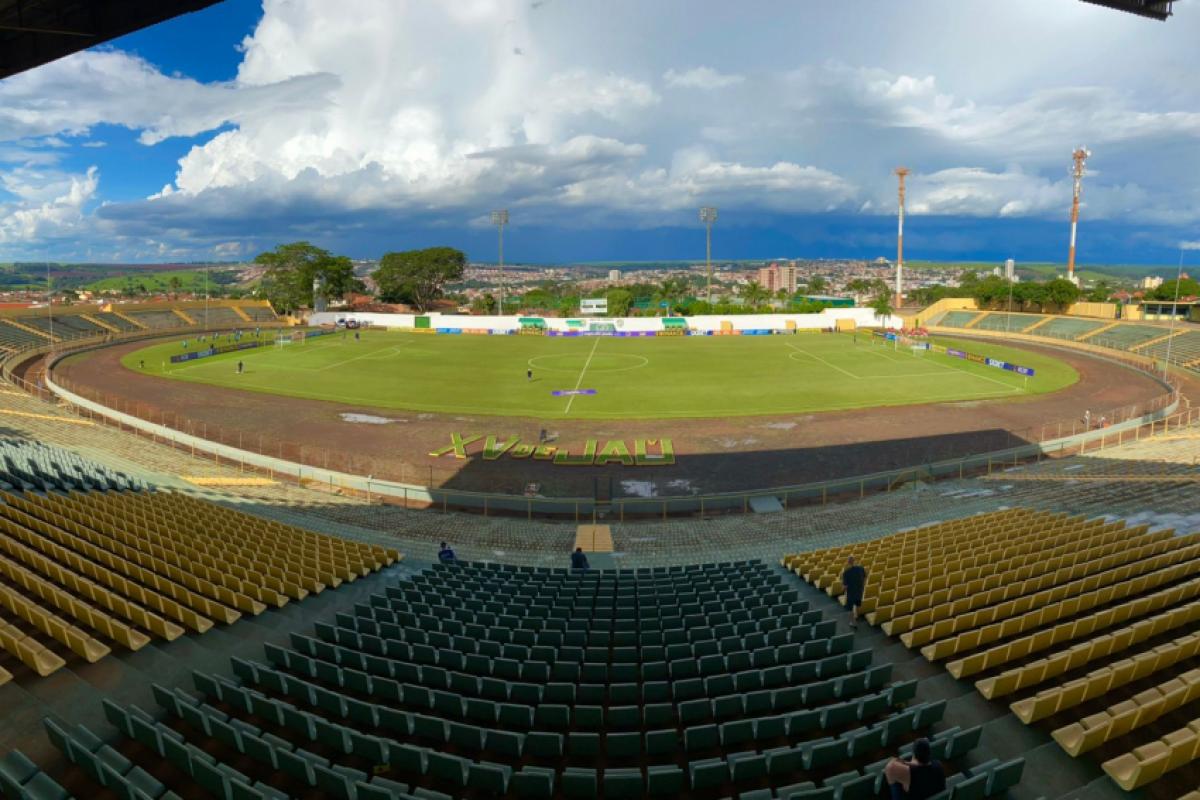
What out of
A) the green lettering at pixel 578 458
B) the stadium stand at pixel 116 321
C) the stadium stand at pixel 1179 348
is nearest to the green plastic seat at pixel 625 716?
the green lettering at pixel 578 458

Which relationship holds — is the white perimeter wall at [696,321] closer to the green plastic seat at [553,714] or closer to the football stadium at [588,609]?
the football stadium at [588,609]

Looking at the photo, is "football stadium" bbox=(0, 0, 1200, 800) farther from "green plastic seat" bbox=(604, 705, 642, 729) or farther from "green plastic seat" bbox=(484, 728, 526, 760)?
"green plastic seat" bbox=(604, 705, 642, 729)

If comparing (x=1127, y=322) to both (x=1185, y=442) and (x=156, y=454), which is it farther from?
(x=156, y=454)

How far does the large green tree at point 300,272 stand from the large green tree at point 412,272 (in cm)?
1411

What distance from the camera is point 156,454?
32.6 meters

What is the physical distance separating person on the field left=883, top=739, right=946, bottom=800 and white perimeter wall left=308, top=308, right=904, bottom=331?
100 metres

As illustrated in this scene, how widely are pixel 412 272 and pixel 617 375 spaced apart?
323 ft

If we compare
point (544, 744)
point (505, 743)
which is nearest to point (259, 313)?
point (505, 743)

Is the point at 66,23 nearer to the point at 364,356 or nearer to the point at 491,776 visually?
the point at 491,776

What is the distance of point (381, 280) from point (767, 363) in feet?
341

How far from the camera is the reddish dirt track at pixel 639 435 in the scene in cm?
3212

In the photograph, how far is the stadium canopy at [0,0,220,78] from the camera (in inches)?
496

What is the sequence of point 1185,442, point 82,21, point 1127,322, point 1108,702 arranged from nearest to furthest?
point 1108,702, point 82,21, point 1185,442, point 1127,322

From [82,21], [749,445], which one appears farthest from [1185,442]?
[82,21]
